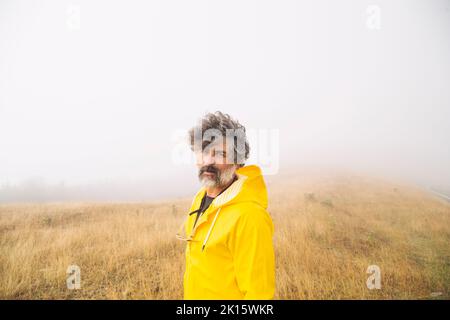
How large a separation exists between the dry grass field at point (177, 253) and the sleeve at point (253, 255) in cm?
320

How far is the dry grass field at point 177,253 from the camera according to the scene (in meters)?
4.36

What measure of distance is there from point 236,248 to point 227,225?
0.21 metres

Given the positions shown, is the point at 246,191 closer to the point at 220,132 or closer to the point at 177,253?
the point at 220,132

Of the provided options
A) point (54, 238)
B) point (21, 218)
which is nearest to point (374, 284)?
point (54, 238)

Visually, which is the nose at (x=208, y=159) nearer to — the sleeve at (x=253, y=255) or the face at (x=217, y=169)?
the face at (x=217, y=169)

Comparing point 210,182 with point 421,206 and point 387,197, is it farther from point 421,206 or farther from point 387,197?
point 387,197

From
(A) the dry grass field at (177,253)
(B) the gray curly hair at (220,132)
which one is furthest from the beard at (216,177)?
(A) the dry grass field at (177,253)

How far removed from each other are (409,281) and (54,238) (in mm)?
10178

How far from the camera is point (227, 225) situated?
1.85 metres

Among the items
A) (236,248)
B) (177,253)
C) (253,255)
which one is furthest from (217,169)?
(177,253)

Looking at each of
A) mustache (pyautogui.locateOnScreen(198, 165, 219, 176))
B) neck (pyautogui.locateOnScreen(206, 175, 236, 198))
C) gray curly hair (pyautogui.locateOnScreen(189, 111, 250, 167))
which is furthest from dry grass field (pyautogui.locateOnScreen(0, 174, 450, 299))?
gray curly hair (pyautogui.locateOnScreen(189, 111, 250, 167))

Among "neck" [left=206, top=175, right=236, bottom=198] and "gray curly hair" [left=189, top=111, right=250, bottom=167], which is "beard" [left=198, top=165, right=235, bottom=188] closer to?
"neck" [left=206, top=175, right=236, bottom=198]

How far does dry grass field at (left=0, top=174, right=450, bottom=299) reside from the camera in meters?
4.36

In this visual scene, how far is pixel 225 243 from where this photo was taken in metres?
1.88
